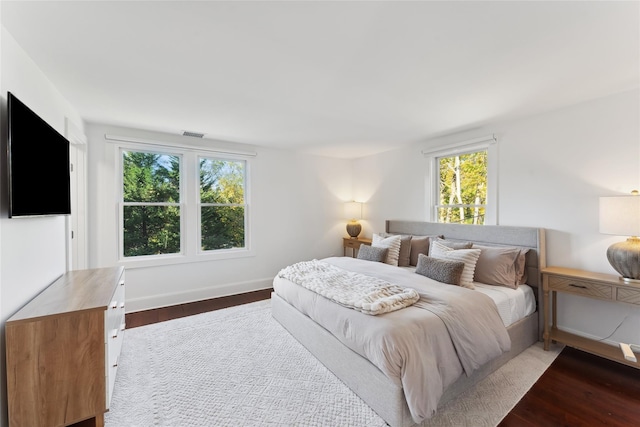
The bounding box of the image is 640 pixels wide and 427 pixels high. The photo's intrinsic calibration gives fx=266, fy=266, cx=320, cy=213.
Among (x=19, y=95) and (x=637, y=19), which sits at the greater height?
(x=637, y=19)

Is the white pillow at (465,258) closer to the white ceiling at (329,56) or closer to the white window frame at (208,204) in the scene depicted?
the white ceiling at (329,56)

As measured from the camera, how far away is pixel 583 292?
2.38 meters

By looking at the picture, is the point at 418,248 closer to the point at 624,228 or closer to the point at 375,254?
the point at 375,254

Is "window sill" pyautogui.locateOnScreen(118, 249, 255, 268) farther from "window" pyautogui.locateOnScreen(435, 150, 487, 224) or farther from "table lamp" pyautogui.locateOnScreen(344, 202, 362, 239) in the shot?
"window" pyautogui.locateOnScreen(435, 150, 487, 224)

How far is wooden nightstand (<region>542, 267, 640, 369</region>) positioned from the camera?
2.18 metres

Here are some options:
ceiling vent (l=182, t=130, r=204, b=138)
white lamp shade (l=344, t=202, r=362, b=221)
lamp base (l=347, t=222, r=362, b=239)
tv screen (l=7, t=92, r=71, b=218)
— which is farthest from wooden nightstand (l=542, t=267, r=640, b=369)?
ceiling vent (l=182, t=130, r=204, b=138)

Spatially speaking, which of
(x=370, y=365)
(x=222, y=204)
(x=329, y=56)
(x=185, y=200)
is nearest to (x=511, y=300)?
(x=370, y=365)

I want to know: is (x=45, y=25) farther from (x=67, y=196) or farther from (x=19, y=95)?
(x=67, y=196)

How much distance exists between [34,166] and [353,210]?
4459 millimetres

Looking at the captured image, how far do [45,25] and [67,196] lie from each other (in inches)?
52.7

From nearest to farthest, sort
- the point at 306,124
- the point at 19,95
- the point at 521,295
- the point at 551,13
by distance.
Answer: the point at 551,13, the point at 19,95, the point at 521,295, the point at 306,124

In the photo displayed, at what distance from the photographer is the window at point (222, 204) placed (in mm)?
4160

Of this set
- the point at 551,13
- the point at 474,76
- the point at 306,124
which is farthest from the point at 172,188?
Answer: the point at 551,13

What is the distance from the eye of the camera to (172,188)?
3912 mm
